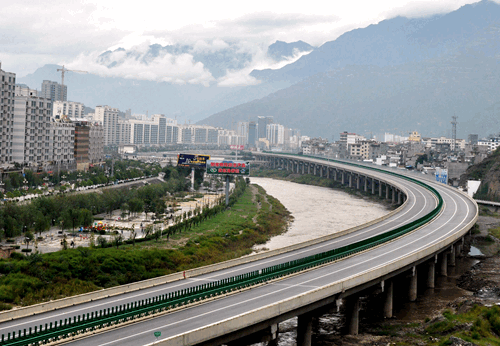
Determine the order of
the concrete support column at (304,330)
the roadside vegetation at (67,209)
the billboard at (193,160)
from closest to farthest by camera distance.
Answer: the concrete support column at (304,330) < the roadside vegetation at (67,209) < the billboard at (193,160)

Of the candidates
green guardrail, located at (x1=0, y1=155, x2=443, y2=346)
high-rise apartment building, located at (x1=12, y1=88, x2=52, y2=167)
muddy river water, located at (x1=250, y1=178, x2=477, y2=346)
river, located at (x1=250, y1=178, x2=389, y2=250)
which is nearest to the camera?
green guardrail, located at (x1=0, y1=155, x2=443, y2=346)

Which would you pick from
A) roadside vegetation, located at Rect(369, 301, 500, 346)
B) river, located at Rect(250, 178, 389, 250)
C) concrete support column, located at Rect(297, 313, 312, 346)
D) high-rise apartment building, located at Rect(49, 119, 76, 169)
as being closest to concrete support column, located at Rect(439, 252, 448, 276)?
roadside vegetation, located at Rect(369, 301, 500, 346)

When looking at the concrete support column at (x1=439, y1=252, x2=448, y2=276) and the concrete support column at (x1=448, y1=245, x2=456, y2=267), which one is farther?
the concrete support column at (x1=448, y1=245, x2=456, y2=267)

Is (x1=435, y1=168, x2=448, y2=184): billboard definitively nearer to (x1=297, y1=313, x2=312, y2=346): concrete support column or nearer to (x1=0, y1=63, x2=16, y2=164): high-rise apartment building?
(x1=0, y1=63, x2=16, y2=164): high-rise apartment building

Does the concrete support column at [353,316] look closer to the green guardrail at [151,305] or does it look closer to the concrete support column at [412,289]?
the green guardrail at [151,305]

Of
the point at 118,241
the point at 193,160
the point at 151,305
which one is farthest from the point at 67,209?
the point at 193,160

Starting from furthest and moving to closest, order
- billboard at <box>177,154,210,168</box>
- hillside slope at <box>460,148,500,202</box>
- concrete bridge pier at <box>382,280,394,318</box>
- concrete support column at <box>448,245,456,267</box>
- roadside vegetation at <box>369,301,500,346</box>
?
billboard at <box>177,154,210,168</box>, hillside slope at <box>460,148,500,202</box>, concrete support column at <box>448,245,456,267</box>, concrete bridge pier at <box>382,280,394,318</box>, roadside vegetation at <box>369,301,500,346</box>

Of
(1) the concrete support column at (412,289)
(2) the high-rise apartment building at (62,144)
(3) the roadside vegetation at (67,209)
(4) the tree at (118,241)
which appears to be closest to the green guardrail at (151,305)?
(1) the concrete support column at (412,289)
